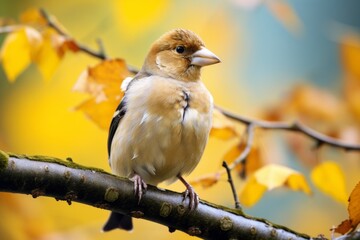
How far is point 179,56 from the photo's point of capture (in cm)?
368

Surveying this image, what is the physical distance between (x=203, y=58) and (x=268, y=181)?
953 millimetres

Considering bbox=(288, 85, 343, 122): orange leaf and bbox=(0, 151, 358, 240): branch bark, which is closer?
bbox=(0, 151, 358, 240): branch bark

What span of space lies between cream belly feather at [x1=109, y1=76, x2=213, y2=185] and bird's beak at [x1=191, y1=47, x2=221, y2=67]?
7.9 inches

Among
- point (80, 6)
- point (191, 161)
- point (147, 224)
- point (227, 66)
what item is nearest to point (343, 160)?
point (227, 66)

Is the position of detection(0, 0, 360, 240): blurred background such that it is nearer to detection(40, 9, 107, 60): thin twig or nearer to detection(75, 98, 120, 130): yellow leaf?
detection(40, 9, 107, 60): thin twig

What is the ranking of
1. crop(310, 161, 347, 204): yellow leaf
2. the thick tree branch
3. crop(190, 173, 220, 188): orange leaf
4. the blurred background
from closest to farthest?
the thick tree branch
crop(190, 173, 220, 188): orange leaf
crop(310, 161, 347, 204): yellow leaf
the blurred background

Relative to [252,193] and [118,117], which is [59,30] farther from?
[252,193]

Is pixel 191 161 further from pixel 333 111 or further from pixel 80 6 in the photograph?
pixel 80 6

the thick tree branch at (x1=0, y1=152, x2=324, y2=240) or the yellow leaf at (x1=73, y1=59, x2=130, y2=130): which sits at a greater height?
the yellow leaf at (x1=73, y1=59, x2=130, y2=130)

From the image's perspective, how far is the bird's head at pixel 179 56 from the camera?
361cm

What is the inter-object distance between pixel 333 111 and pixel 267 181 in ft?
7.08

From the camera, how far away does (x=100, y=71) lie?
3.35 metres

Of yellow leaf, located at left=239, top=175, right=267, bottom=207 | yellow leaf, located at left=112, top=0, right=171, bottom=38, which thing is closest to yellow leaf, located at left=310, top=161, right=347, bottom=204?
yellow leaf, located at left=239, top=175, right=267, bottom=207

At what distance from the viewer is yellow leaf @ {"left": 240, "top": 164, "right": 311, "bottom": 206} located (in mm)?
3053
